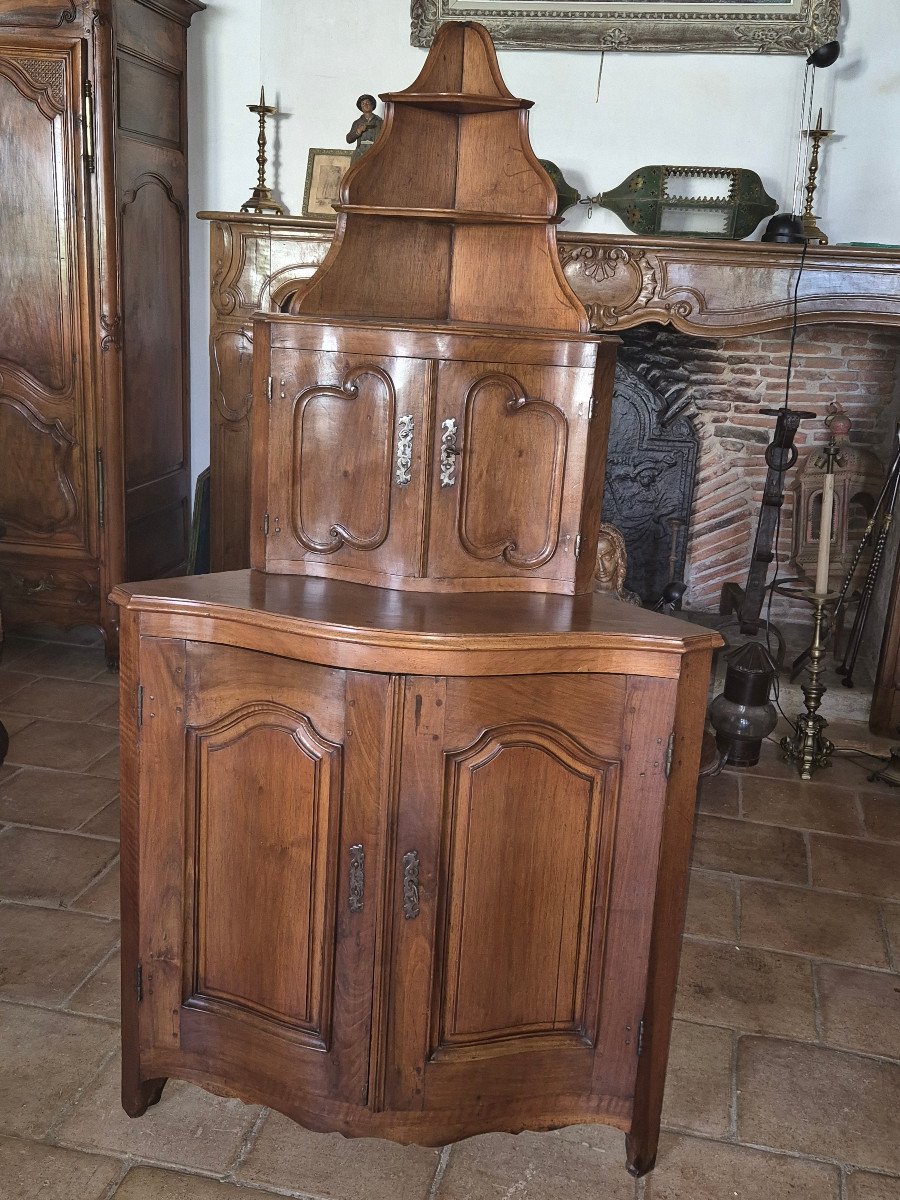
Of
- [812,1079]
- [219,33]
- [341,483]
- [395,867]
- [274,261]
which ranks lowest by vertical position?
[812,1079]

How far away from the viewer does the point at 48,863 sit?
10.3 ft

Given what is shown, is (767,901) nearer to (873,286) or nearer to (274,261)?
(873,286)

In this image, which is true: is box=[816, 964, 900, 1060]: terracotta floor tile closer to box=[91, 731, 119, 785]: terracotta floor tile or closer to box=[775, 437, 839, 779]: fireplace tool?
box=[775, 437, 839, 779]: fireplace tool

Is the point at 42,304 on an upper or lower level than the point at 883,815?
upper

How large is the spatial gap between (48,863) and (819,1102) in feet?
6.82

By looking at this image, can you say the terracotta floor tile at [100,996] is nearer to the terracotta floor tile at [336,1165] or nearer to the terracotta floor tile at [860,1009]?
the terracotta floor tile at [336,1165]

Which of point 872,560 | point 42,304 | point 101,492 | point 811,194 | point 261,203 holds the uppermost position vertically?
point 811,194

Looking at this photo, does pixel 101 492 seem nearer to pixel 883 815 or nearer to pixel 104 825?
pixel 104 825

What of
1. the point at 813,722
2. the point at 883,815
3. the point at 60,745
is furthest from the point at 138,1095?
the point at 813,722

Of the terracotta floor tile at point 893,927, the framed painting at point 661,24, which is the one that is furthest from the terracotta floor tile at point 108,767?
the framed painting at point 661,24

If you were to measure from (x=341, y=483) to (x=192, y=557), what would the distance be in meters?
3.15

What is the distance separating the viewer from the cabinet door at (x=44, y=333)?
4.16 m

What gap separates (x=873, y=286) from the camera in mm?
4188

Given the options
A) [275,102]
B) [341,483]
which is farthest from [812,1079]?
[275,102]
